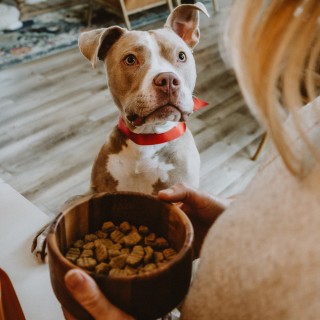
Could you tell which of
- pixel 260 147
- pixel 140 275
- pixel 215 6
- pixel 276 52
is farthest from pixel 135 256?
pixel 215 6

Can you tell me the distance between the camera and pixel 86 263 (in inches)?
25.0

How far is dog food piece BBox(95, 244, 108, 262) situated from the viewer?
2.19 ft

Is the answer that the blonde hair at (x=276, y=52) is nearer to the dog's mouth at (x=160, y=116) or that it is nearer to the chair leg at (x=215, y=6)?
the dog's mouth at (x=160, y=116)

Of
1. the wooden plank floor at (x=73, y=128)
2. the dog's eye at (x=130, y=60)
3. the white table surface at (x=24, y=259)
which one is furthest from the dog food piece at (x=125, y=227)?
the wooden plank floor at (x=73, y=128)

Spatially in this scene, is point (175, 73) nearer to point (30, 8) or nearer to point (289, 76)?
point (289, 76)

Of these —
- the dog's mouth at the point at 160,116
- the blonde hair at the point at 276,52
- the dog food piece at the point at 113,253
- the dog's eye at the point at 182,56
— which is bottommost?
the dog's mouth at the point at 160,116

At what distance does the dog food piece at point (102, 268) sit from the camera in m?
0.63

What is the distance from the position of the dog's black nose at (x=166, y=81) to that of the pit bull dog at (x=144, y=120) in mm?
17

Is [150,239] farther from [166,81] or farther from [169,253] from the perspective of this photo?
[166,81]

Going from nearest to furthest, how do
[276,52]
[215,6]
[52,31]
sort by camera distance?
[276,52], [52,31], [215,6]

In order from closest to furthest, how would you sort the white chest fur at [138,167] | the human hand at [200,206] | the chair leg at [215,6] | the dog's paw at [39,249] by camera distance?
the human hand at [200,206] < the dog's paw at [39,249] < the white chest fur at [138,167] < the chair leg at [215,6]

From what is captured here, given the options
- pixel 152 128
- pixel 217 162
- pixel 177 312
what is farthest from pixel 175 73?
pixel 217 162

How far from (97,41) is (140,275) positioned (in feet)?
3.04

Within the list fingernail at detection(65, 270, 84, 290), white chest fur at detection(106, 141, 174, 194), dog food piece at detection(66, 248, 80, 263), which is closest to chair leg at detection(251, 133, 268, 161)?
white chest fur at detection(106, 141, 174, 194)
